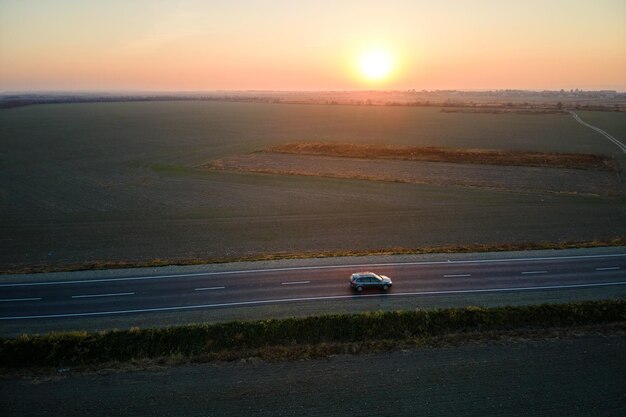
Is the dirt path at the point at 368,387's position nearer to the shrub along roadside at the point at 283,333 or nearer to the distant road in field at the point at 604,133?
the shrub along roadside at the point at 283,333

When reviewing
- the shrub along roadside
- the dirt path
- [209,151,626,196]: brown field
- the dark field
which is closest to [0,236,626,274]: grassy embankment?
the dark field

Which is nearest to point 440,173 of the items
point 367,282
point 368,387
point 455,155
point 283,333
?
point 455,155

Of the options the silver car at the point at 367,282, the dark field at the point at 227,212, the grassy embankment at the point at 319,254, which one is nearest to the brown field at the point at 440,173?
the dark field at the point at 227,212

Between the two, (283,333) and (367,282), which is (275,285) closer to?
(283,333)

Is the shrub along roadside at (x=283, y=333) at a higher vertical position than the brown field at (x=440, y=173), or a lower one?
lower

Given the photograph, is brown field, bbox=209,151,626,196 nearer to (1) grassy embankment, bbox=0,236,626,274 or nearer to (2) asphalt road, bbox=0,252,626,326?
(1) grassy embankment, bbox=0,236,626,274

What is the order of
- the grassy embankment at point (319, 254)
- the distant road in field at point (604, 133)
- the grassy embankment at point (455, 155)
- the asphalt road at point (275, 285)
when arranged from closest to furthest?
the asphalt road at point (275, 285) < the grassy embankment at point (319, 254) < the grassy embankment at point (455, 155) < the distant road in field at point (604, 133)
